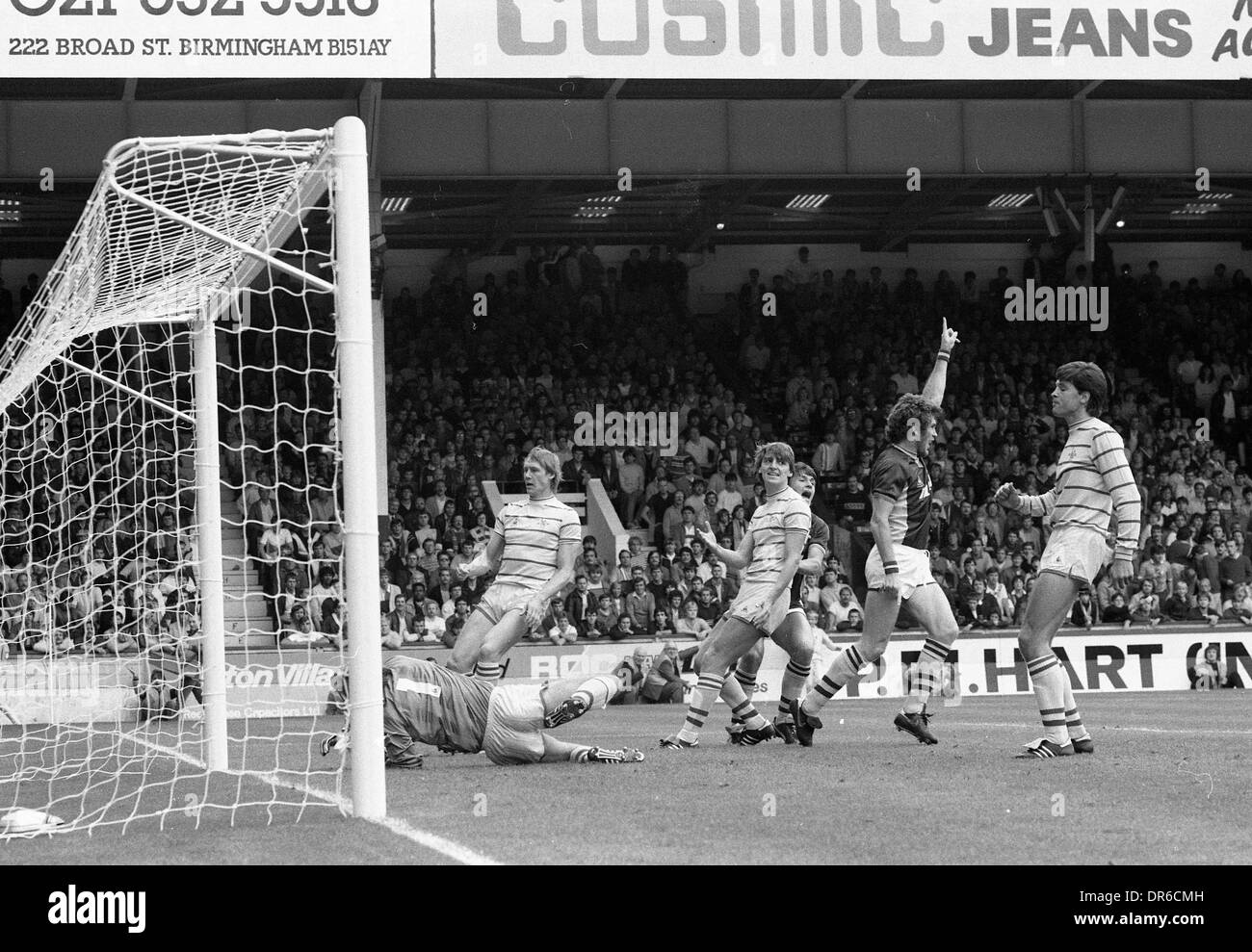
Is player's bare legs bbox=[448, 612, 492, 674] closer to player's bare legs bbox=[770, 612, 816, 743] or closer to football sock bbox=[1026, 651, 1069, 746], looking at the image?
player's bare legs bbox=[770, 612, 816, 743]

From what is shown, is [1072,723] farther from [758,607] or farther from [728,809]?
[728,809]

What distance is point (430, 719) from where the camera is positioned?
907cm

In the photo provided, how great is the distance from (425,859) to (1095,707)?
40.7 feet

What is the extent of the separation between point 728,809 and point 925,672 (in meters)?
3.54

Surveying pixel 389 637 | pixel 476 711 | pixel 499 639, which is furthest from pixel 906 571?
pixel 389 637

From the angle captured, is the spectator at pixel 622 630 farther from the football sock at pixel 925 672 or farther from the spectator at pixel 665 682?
the football sock at pixel 925 672

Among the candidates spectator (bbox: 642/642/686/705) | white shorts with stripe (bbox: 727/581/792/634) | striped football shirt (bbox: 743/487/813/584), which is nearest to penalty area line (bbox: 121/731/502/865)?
white shorts with stripe (bbox: 727/581/792/634)

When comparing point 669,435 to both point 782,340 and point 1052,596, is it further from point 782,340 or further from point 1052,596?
point 1052,596

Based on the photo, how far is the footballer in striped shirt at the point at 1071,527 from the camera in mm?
9492

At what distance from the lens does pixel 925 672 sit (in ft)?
35.1

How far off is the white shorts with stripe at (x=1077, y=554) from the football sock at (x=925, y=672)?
1.19 meters

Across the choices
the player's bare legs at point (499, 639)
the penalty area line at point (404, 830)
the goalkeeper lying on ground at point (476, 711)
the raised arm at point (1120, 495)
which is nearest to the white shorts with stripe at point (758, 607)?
the player's bare legs at point (499, 639)

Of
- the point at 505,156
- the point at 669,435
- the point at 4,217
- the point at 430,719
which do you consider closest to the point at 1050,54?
the point at 505,156

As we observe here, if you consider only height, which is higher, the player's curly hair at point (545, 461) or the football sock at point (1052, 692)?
the player's curly hair at point (545, 461)
